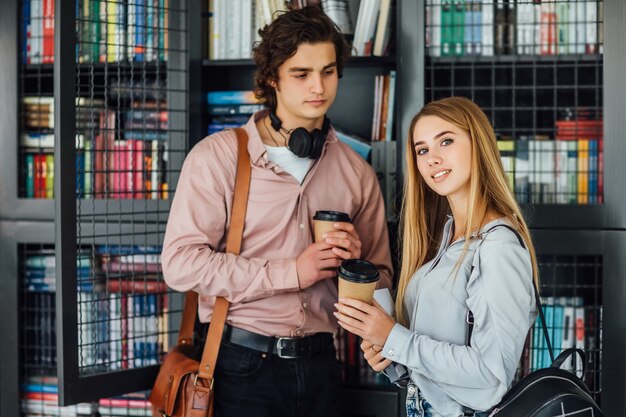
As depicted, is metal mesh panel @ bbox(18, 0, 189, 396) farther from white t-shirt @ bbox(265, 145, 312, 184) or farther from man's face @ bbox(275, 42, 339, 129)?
man's face @ bbox(275, 42, 339, 129)

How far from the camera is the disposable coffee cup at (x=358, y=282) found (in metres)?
1.81

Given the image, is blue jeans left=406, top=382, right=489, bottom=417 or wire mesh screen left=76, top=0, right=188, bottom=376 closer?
blue jeans left=406, top=382, right=489, bottom=417

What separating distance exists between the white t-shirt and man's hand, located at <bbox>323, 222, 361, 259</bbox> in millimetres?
268

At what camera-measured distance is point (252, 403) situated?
7.20 feet

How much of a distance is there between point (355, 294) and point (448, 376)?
0.29 m

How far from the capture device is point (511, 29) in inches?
109

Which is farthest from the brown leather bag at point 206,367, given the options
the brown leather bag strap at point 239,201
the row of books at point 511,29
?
the row of books at point 511,29

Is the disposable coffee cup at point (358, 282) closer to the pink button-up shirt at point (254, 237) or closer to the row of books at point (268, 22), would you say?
the pink button-up shirt at point (254, 237)

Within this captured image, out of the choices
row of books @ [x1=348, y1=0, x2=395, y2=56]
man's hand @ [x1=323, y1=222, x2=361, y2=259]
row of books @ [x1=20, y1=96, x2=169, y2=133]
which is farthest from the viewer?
row of books @ [x1=20, y1=96, x2=169, y2=133]

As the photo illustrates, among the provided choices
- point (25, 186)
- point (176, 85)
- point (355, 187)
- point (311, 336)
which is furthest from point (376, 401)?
point (25, 186)

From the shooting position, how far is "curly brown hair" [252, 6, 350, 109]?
7.26 ft

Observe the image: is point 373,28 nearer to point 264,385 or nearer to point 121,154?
point 121,154

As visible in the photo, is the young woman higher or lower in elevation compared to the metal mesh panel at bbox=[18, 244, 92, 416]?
higher

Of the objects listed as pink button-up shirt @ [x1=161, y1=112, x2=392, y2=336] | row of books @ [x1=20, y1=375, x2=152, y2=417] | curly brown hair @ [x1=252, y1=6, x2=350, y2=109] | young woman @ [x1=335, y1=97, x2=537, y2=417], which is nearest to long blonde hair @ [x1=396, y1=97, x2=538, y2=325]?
young woman @ [x1=335, y1=97, x2=537, y2=417]
